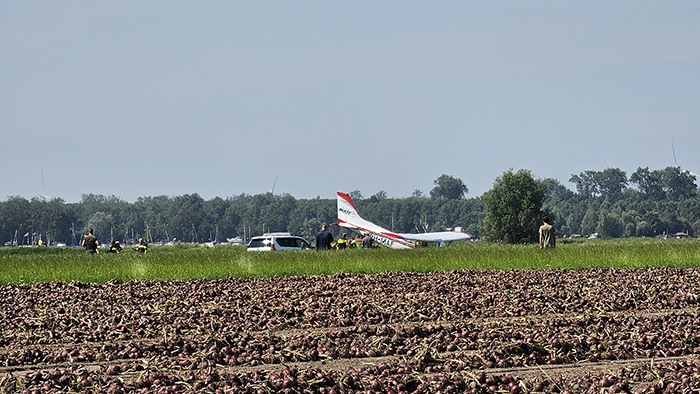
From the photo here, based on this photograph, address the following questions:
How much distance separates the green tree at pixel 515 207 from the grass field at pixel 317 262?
201 feet

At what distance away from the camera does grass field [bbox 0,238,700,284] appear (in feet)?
66.9

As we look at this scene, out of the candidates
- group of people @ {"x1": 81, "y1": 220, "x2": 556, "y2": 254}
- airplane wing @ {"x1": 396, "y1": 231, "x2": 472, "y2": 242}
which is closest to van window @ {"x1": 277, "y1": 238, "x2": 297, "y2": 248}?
group of people @ {"x1": 81, "y1": 220, "x2": 556, "y2": 254}

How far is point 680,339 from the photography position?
888 cm

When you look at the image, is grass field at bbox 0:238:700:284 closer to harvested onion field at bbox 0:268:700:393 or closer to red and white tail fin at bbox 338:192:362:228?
harvested onion field at bbox 0:268:700:393

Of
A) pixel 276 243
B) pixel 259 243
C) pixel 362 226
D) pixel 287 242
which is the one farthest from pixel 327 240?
pixel 362 226

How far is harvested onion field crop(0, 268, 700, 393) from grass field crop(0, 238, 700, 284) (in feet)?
12.0

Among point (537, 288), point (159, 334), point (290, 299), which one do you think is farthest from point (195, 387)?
point (537, 288)

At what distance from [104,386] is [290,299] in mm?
7068

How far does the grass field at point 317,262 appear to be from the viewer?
66.9 feet

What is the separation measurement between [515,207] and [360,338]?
79.3m

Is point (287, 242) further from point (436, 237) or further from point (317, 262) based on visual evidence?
point (436, 237)

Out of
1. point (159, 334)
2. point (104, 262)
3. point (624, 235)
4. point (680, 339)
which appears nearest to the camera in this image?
point (680, 339)

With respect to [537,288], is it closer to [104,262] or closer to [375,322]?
[375,322]

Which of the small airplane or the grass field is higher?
the small airplane
